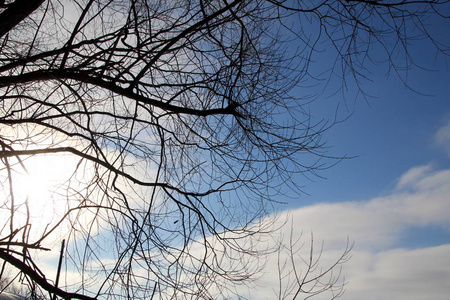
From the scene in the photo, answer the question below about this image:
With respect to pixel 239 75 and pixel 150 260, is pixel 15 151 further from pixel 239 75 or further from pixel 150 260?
pixel 239 75

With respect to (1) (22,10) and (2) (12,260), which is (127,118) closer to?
(1) (22,10)

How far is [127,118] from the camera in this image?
122 inches

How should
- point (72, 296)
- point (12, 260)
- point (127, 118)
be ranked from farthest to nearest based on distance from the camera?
point (127, 118) < point (12, 260) < point (72, 296)

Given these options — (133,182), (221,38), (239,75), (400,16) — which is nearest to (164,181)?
(133,182)

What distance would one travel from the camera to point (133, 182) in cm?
300

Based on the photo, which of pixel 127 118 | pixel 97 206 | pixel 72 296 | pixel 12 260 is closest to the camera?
pixel 72 296

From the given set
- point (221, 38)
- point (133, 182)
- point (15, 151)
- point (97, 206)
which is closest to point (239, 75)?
point (221, 38)

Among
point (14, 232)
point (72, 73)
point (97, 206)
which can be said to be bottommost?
point (14, 232)

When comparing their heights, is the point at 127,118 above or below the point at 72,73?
below

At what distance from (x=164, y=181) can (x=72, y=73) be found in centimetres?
112

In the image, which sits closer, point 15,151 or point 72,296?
point 72,296

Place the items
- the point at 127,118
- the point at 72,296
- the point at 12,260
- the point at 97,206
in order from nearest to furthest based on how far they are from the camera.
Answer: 1. the point at 72,296
2. the point at 12,260
3. the point at 97,206
4. the point at 127,118

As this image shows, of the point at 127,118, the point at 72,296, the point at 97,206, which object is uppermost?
the point at 127,118

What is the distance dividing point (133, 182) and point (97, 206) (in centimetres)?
32
